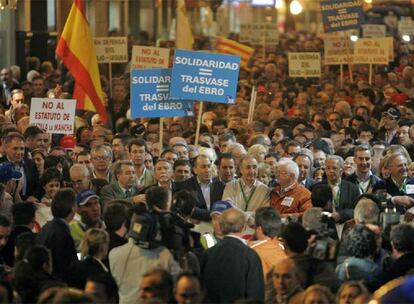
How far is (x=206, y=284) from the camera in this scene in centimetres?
1231

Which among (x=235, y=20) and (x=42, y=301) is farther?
(x=235, y=20)

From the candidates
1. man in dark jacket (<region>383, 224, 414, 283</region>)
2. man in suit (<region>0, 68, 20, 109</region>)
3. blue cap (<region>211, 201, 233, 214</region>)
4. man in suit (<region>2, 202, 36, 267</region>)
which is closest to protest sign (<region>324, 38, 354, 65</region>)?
man in suit (<region>0, 68, 20, 109</region>)

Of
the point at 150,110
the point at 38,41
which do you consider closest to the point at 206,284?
the point at 150,110

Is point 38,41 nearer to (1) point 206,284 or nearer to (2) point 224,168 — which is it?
(2) point 224,168

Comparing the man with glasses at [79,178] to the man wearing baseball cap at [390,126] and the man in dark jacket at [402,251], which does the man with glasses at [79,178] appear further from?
the man wearing baseball cap at [390,126]

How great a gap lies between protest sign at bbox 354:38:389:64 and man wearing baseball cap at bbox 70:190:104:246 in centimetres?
1844

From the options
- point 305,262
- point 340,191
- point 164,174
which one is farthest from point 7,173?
point 305,262

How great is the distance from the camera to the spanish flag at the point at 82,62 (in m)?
23.7

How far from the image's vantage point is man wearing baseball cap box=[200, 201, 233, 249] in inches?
523

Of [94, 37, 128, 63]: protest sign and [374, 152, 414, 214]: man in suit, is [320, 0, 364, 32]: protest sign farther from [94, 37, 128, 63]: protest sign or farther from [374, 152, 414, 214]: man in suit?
[374, 152, 414, 214]: man in suit

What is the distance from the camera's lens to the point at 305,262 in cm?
1188

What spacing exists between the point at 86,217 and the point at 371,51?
739 inches

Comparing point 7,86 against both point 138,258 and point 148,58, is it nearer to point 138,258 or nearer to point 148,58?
point 148,58

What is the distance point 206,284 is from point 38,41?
80.1ft
